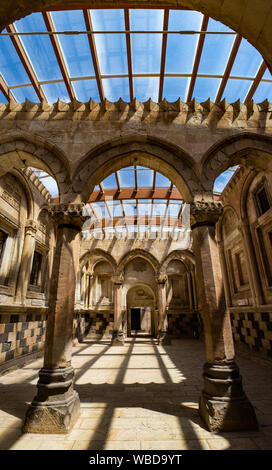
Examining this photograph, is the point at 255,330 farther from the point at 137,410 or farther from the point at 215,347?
the point at 137,410

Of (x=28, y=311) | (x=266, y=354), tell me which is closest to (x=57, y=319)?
(x=28, y=311)

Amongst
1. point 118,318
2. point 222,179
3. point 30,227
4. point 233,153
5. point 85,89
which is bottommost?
point 118,318

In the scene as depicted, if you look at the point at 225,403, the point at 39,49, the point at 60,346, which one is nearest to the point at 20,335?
the point at 60,346

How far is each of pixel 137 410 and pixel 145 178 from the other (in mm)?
8648

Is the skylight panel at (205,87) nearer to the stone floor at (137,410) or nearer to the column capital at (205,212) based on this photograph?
the column capital at (205,212)

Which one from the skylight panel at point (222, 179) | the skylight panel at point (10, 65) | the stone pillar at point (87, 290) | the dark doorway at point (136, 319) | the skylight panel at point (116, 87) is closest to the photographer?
the skylight panel at point (10, 65)

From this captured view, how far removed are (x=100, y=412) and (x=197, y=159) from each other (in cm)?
522

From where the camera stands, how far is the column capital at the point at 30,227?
8305 mm

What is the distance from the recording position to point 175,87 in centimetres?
792

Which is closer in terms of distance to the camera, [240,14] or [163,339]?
[240,14]

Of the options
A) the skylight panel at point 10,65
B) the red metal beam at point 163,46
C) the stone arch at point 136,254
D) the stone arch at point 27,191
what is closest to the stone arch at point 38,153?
the stone arch at point 27,191

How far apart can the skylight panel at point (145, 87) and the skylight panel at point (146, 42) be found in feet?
0.88

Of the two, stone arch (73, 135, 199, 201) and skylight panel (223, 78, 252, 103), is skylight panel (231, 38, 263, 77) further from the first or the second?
stone arch (73, 135, 199, 201)

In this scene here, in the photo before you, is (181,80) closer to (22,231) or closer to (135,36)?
(135,36)
